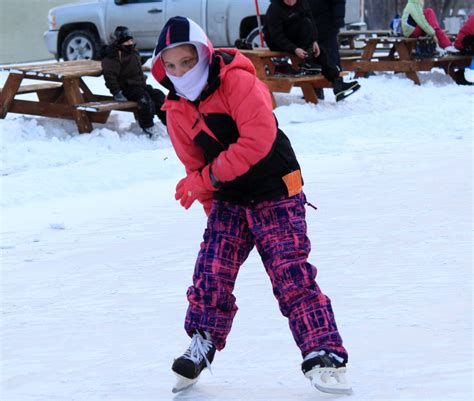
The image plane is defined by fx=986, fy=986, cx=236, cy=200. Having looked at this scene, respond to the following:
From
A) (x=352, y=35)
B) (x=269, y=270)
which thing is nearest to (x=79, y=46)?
(x=352, y=35)

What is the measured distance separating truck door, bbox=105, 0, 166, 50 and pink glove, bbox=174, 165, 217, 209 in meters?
12.4

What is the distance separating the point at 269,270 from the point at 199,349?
382mm

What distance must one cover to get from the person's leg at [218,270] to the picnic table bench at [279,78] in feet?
26.2

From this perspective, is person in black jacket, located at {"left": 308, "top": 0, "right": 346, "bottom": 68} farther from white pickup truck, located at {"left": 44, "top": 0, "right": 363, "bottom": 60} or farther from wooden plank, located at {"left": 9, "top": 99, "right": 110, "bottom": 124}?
wooden plank, located at {"left": 9, "top": 99, "right": 110, "bottom": 124}

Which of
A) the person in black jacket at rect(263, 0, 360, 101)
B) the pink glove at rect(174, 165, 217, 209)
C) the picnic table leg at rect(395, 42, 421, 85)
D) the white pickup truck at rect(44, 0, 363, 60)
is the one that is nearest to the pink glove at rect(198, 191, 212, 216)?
the pink glove at rect(174, 165, 217, 209)

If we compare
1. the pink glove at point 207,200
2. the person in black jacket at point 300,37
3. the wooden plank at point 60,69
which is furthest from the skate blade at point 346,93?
the pink glove at point 207,200

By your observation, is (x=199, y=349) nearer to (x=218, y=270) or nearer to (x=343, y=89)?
(x=218, y=270)

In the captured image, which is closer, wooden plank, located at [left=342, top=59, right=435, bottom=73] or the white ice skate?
the white ice skate

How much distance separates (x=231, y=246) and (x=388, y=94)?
962 cm

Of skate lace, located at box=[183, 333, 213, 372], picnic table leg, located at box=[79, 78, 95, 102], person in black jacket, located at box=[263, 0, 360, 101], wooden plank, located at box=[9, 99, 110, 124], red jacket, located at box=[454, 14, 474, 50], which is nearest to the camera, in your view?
skate lace, located at box=[183, 333, 213, 372]

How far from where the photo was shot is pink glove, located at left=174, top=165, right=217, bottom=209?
345 cm

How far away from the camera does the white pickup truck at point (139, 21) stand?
1542 centimetres

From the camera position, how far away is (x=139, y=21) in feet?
52.2

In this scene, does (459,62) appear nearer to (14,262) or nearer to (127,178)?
(127,178)
